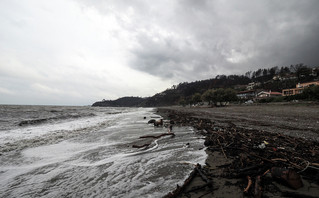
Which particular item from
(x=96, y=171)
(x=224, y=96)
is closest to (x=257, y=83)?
(x=224, y=96)

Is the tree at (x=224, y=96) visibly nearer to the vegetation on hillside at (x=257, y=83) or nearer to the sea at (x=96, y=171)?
the vegetation on hillside at (x=257, y=83)

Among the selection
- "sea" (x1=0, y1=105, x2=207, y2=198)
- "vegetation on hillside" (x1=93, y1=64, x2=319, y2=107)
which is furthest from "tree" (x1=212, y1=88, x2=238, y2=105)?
"sea" (x1=0, y1=105, x2=207, y2=198)

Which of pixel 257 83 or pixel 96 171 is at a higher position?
pixel 257 83

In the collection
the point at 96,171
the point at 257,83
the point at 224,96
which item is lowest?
the point at 96,171

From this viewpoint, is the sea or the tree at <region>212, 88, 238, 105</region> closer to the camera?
the sea

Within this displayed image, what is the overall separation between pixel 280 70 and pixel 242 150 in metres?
184

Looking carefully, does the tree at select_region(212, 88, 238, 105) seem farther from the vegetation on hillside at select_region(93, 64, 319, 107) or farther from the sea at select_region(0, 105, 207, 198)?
the sea at select_region(0, 105, 207, 198)

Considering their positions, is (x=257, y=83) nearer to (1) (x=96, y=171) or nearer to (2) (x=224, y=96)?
(2) (x=224, y=96)

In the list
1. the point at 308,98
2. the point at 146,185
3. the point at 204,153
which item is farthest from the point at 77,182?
the point at 308,98

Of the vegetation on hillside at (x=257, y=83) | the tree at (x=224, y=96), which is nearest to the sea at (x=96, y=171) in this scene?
the vegetation on hillside at (x=257, y=83)

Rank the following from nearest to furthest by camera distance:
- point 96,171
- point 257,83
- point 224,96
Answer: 1. point 96,171
2. point 224,96
3. point 257,83

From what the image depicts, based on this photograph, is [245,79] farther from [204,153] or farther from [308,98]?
[204,153]

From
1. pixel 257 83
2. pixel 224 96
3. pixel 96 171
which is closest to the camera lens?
pixel 96 171

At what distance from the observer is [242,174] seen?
289 centimetres
